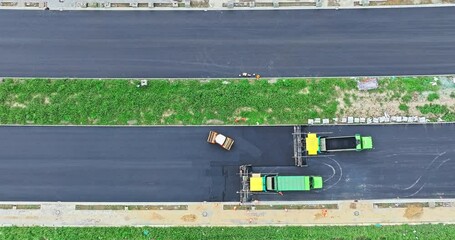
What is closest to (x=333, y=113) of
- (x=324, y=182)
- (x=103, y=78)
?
(x=324, y=182)

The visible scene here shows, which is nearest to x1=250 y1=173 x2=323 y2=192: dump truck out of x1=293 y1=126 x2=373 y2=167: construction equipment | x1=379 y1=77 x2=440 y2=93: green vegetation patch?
x1=293 y1=126 x2=373 y2=167: construction equipment

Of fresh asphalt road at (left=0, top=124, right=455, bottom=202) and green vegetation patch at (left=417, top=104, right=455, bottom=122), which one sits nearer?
fresh asphalt road at (left=0, top=124, right=455, bottom=202)

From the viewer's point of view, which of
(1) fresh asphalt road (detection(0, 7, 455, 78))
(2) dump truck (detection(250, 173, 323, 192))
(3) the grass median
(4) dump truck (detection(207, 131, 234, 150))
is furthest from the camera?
(1) fresh asphalt road (detection(0, 7, 455, 78))

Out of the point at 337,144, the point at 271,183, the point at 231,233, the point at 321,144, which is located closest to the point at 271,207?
the point at 271,183

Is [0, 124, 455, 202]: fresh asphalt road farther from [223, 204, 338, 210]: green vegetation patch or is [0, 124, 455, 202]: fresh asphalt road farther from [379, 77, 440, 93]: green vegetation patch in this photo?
[379, 77, 440, 93]: green vegetation patch

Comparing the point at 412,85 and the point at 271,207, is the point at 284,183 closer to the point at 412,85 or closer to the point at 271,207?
the point at 271,207

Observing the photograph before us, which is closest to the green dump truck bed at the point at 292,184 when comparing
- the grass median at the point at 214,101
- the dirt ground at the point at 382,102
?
the grass median at the point at 214,101
